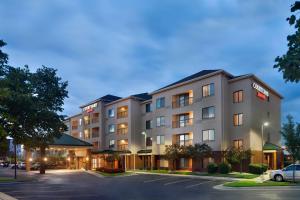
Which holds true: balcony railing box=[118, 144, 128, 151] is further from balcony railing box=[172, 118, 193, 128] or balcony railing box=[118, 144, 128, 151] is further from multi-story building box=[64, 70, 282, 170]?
balcony railing box=[172, 118, 193, 128]

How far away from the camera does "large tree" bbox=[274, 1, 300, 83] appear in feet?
17.8

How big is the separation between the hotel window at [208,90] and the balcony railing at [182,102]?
9.50 ft

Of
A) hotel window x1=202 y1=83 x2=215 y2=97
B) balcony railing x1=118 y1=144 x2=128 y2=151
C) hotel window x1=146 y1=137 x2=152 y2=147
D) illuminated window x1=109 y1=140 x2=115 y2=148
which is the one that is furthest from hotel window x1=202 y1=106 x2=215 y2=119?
illuminated window x1=109 y1=140 x2=115 y2=148

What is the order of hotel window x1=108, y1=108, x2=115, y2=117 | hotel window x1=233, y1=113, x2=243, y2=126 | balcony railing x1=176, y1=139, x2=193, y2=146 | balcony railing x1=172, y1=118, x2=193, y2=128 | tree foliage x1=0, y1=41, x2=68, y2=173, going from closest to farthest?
tree foliage x1=0, y1=41, x2=68, y2=173 < hotel window x1=233, y1=113, x2=243, y2=126 < balcony railing x1=176, y1=139, x2=193, y2=146 < balcony railing x1=172, y1=118, x2=193, y2=128 < hotel window x1=108, y1=108, x2=115, y2=117

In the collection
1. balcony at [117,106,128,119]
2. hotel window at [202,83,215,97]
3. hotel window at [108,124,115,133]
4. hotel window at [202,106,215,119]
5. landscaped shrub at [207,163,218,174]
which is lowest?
landscaped shrub at [207,163,218,174]

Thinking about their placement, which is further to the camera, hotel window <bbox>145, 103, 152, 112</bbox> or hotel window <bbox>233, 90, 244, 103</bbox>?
hotel window <bbox>145, 103, 152, 112</bbox>

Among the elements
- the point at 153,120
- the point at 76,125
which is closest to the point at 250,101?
the point at 153,120

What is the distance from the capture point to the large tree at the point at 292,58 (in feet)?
17.8

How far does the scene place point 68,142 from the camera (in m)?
65.8

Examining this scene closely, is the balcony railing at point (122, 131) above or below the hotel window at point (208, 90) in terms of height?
below

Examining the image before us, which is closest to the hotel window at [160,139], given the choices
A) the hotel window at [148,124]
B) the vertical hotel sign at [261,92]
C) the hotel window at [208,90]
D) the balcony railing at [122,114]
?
the hotel window at [148,124]

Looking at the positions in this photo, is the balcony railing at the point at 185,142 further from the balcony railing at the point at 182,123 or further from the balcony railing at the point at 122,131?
the balcony railing at the point at 122,131

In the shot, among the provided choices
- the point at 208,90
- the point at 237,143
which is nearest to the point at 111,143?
the point at 208,90

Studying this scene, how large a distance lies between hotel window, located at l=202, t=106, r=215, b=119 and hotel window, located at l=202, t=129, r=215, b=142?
6.39 feet
